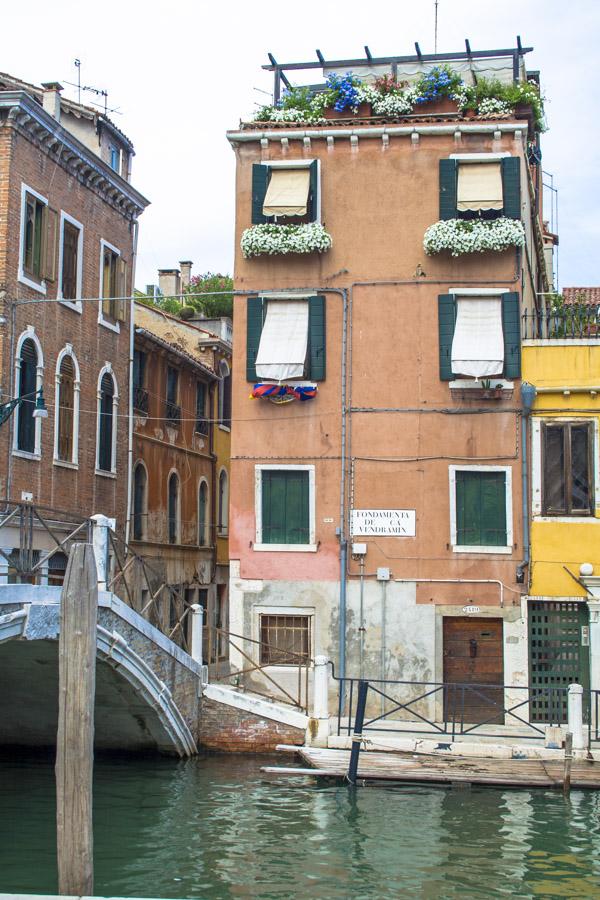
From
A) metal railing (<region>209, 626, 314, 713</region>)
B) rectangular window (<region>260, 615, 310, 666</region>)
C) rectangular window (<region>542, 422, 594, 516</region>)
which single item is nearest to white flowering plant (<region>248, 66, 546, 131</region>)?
rectangular window (<region>542, 422, 594, 516</region>)

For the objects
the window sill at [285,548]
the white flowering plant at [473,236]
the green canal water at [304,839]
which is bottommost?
the green canal water at [304,839]

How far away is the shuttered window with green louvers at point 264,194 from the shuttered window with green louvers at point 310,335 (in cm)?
135

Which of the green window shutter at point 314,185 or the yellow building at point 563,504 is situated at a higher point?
the green window shutter at point 314,185

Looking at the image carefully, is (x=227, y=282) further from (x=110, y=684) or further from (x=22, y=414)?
(x=110, y=684)

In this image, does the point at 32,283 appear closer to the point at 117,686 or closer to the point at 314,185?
the point at 314,185

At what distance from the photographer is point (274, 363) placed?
19.3 meters

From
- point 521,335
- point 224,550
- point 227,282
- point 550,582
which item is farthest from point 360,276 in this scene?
point 227,282

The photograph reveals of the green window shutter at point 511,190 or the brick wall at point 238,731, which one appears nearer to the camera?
the brick wall at point 238,731

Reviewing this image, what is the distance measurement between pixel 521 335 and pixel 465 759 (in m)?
7.11

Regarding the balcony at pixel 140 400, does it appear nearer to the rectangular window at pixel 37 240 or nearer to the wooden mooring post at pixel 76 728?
the rectangular window at pixel 37 240

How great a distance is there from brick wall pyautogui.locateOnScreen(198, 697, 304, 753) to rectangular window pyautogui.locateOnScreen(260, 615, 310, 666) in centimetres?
156

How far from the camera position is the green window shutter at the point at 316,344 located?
19.4m

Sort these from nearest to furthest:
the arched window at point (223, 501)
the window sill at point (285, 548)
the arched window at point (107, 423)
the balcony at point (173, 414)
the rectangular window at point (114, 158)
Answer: the window sill at point (285, 548) < the arched window at point (107, 423) < the rectangular window at point (114, 158) < the balcony at point (173, 414) < the arched window at point (223, 501)

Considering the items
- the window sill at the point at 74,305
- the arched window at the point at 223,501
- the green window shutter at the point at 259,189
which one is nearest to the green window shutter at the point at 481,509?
the green window shutter at the point at 259,189
